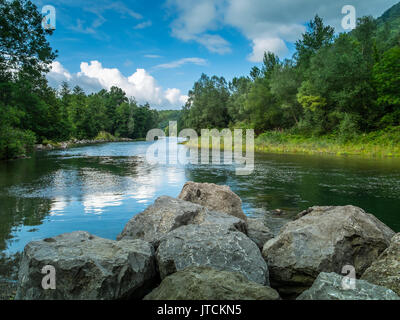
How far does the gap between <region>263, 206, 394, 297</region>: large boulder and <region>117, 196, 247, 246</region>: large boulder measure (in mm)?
1207

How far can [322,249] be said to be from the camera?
17.9 ft

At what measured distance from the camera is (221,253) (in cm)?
487

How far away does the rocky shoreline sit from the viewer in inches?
149

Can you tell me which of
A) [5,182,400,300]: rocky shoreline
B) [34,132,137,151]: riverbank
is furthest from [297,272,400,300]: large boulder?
[34,132,137,151]: riverbank

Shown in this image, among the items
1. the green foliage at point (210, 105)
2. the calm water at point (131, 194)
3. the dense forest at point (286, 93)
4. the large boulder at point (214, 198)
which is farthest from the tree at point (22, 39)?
the green foliage at point (210, 105)

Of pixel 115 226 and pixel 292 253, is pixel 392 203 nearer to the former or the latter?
pixel 292 253

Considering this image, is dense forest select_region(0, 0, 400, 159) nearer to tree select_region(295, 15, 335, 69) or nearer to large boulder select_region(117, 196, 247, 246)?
tree select_region(295, 15, 335, 69)

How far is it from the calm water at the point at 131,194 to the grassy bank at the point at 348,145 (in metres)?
10.0

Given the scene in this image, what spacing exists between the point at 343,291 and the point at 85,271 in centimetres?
→ 349

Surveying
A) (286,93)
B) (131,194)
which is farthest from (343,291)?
(286,93)

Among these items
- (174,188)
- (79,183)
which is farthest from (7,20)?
(174,188)

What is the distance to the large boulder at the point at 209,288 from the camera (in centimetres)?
362

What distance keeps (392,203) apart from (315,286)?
422 inches

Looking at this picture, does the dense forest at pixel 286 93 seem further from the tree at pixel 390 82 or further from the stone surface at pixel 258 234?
the stone surface at pixel 258 234
